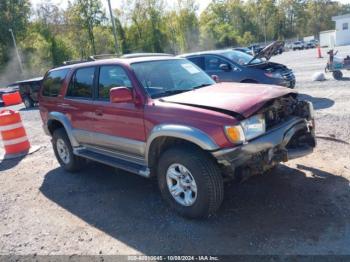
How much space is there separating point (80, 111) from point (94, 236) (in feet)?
7.15

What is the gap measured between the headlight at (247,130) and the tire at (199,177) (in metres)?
0.41

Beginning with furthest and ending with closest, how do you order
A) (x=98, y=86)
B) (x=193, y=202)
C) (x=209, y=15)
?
1. (x=209, y=15)
2. (x=98, y=86)
3. (x=193, y=202)

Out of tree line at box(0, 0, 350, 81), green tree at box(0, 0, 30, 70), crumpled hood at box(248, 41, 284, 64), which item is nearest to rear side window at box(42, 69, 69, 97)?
crumpled hood at box(248, 41, 284, 64)

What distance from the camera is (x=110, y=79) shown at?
15.9 feet

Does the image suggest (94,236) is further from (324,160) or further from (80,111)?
(324,160)

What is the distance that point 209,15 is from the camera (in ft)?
273

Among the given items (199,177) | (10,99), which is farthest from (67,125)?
(10,99)

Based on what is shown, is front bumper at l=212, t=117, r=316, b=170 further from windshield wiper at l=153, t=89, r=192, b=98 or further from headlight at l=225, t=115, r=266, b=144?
windshield wiper at l=153, t=89, r=192, b=98

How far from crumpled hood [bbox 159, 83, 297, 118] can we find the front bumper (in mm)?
340

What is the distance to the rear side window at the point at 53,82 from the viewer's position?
5.93m

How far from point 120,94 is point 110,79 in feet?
2.73

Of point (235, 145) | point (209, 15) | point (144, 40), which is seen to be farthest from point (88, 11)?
point (235, 145)

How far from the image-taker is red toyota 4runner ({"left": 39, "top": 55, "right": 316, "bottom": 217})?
3568 millimetres

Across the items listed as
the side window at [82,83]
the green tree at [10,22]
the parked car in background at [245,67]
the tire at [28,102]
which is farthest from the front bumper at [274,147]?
the green tree at [10,22]
